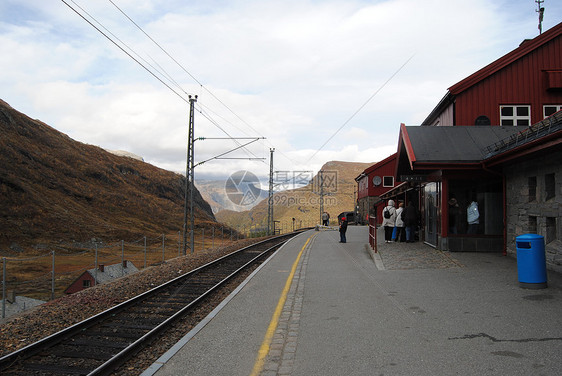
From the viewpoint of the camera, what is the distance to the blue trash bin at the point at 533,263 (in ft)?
27.8

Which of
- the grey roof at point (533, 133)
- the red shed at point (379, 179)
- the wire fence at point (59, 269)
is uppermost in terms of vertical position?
the red shed at point (379, 179)

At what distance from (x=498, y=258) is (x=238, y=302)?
310 inches

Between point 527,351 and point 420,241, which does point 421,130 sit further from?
point 527,351

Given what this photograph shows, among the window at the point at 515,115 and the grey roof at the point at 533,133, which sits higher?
the window at the point at 515,115

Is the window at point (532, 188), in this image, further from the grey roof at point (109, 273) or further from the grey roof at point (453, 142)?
the grey roof at point (109, 273)

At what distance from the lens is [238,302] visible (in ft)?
28.0

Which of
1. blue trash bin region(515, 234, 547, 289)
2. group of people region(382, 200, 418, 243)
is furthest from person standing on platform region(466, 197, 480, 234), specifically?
blue trash bin region(515, 234, 547, 289)

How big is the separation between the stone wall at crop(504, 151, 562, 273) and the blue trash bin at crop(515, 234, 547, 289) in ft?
5.87

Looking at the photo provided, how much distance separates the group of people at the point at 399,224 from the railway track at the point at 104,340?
8.94 metres

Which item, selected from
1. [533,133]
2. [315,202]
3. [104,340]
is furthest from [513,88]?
[315,202]

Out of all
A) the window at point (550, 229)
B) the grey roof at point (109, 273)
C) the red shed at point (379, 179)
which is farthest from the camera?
the red shed at point (379, 179)

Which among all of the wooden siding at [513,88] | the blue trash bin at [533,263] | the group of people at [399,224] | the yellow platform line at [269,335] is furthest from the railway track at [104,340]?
the wooden siding at [513,88]

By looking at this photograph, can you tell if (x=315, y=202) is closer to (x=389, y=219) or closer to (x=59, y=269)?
(x=59, y=269)

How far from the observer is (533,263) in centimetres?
851
